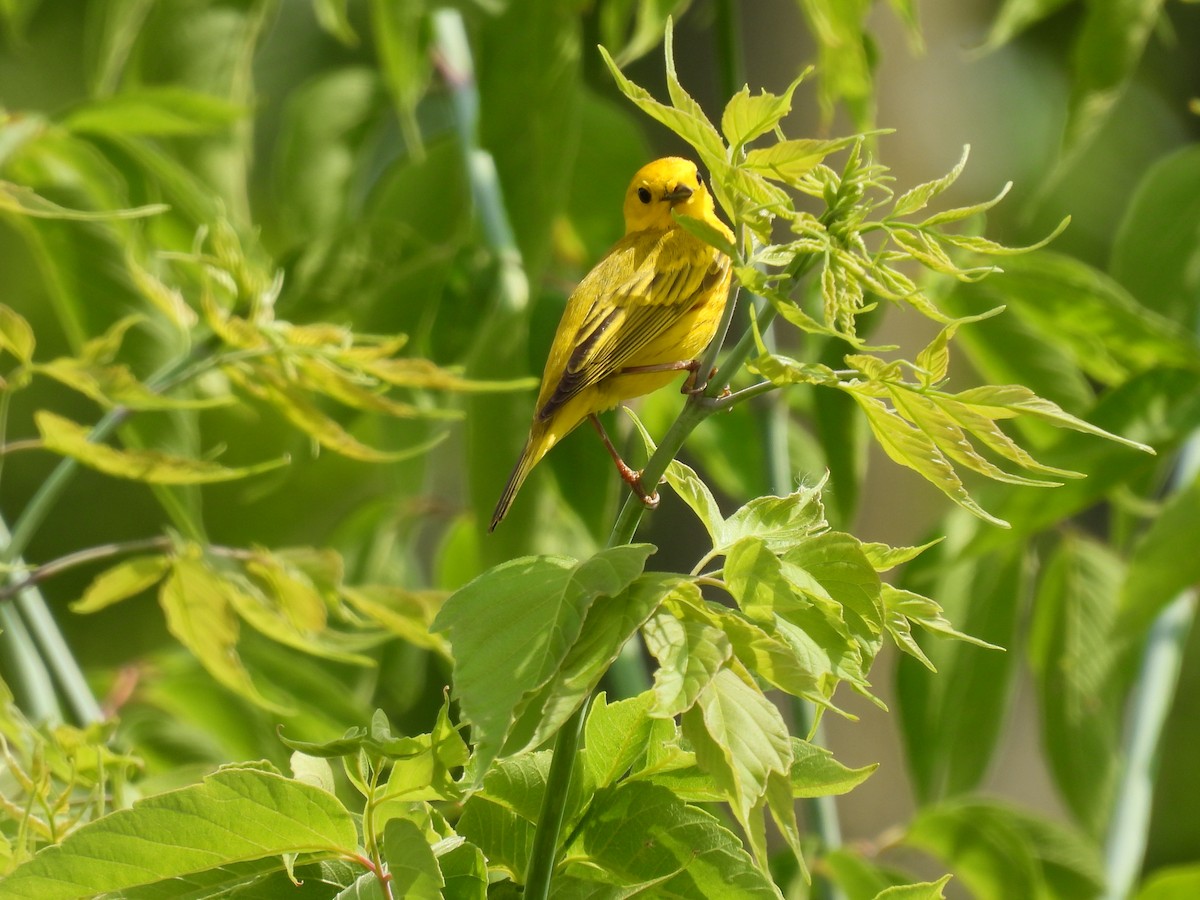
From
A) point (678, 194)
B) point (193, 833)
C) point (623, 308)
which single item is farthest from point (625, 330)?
point (193, 833)

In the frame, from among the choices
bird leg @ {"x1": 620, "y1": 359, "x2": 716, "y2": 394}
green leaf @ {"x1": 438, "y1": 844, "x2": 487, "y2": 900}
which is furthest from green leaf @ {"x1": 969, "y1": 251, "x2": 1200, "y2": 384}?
green leaf @ {"x1": 438, "y1": 844, "x2": 487, "y2": 900}

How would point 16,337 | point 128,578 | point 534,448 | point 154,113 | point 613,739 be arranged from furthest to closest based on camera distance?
point 154,113
point 534,448
point 128,578
point 16,337
point 613,739

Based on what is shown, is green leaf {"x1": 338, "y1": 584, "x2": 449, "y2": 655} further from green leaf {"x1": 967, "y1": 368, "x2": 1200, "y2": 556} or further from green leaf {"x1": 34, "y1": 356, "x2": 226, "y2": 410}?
green leaf {"x1": 967, "y1": 368, "x2": 1200, "y2": 556}

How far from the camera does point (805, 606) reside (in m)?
0.47

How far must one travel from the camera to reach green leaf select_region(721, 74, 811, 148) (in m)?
0.47

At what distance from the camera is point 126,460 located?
79 cm

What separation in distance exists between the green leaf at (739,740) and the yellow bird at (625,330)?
42 centimetres

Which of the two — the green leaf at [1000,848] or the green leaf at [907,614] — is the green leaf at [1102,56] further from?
the green leaf at [907,614]

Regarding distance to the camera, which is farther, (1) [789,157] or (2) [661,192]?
(2) [661,192]

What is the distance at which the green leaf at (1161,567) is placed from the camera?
1010 millimetres

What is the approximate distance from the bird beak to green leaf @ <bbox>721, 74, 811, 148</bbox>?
771 millimetres

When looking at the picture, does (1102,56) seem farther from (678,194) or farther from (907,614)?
(907,614)

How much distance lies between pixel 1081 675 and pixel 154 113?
96cm

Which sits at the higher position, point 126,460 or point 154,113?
point 154,113
